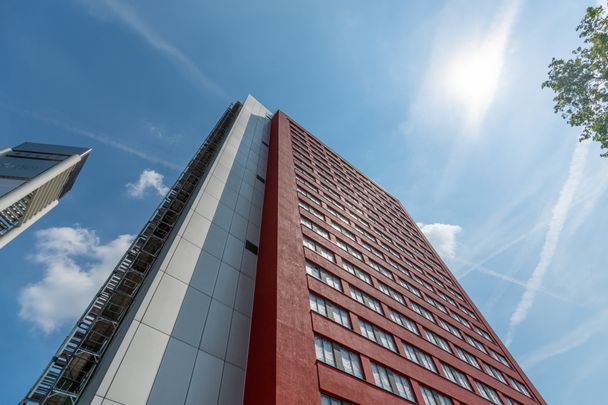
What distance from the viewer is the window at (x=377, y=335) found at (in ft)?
61.2

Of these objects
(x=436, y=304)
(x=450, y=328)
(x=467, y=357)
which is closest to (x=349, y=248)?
(x=436, y=304)

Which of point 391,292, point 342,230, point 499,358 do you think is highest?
point 342,230

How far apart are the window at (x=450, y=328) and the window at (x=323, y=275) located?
49.7ft

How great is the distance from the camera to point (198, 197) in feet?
64.5

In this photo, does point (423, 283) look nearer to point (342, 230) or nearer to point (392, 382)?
point (342, 230)

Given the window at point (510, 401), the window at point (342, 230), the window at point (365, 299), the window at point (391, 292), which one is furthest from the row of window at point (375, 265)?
the window at point (510, 401)

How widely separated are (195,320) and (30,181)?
A: 15.0m

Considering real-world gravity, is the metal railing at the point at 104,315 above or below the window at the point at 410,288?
below

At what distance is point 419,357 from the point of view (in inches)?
821

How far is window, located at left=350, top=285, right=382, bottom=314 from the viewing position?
21.2m

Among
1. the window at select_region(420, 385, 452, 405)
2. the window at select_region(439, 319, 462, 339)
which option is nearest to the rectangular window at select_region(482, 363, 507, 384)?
the window at select_region(439, 319, 462, 339)

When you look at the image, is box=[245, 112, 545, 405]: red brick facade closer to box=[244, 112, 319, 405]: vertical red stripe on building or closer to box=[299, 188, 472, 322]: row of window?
box=[244, 112, 319, 405]: vertical red stripe on building

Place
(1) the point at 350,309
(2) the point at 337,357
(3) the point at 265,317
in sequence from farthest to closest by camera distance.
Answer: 1. (1) the point at 350,309
2. (2) the point at 337,357
3. (3) the point at 265,317

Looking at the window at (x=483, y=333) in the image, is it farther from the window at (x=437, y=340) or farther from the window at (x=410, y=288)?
the window at (x=437, y=340)
